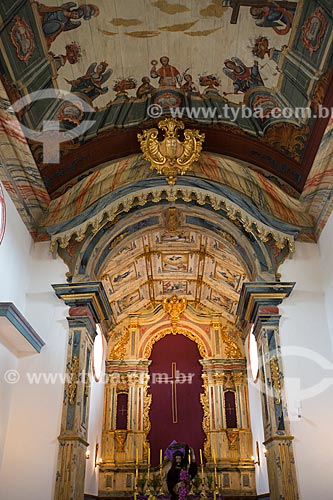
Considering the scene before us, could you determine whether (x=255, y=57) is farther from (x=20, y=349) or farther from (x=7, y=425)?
(x=7, y=425)

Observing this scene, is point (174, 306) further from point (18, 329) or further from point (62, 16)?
point (62, 16)

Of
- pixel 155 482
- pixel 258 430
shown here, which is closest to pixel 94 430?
pixel 155 482

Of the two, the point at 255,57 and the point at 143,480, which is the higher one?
the point at 255,57

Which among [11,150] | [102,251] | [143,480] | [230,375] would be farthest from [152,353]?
[11,150]

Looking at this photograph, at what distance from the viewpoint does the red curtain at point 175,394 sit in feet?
51.3

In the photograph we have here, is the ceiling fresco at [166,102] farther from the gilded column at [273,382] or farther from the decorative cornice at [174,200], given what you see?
the gilded column at [273,382]

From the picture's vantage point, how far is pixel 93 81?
9.98 m

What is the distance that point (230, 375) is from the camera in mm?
16234

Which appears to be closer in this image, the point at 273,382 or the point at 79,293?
the point at 273,382

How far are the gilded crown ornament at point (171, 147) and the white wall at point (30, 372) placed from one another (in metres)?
2.99

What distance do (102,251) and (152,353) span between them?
21.4 ft

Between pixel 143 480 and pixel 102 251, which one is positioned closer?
pixel 102 251

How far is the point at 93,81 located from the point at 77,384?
5.74 m

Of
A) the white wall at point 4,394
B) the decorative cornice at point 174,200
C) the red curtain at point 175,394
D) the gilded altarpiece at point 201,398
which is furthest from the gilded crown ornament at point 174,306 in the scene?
the white wall at point 4,394
